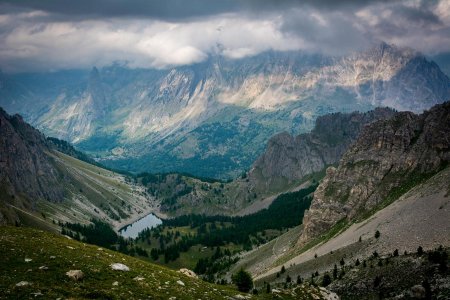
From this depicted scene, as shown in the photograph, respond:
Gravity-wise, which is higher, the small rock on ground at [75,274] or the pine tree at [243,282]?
the small rock on ground at [75,274]

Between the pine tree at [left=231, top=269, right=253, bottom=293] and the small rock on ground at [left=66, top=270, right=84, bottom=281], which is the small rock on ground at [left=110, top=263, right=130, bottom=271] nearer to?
the small rock on ground at [left=66, top=270, right=84, bottom=281]

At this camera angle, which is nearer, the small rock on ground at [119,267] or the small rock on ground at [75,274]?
the small rock on ground at [75,274]

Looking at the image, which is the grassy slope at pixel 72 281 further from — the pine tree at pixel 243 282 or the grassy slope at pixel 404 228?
the grassy slope at pixel 404 228

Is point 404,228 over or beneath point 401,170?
beneath

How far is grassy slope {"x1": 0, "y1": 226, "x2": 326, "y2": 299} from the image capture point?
47.3 m

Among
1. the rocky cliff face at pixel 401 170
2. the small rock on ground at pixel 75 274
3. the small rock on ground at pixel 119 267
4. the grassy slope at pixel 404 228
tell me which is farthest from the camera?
the rocky cliff face at pixel 401 170

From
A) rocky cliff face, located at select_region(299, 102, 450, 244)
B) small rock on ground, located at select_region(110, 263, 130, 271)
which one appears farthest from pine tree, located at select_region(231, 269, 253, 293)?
rocky cliff face, located at select_region(299, 102, 450, 244)

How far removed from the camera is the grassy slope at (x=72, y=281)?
47281 millimetres

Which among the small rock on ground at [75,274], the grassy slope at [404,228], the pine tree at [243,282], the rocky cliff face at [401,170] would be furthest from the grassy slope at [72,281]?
the rocky cliff face at [401,170]

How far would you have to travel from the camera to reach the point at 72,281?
50625mm

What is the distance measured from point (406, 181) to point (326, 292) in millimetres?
111999

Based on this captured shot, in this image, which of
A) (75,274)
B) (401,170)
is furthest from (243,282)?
(401,170)

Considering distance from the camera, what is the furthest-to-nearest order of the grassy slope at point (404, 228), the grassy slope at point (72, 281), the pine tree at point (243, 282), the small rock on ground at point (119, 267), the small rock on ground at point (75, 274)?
the grassy slope at point (404, 228) → the pine tree at point (243, 282) → the small rock on ground at point (119, 267) → the small rock on ground at point (75, 274) → the grassy slope at point (72, 281)

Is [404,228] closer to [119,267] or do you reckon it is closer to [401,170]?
[401,170]
